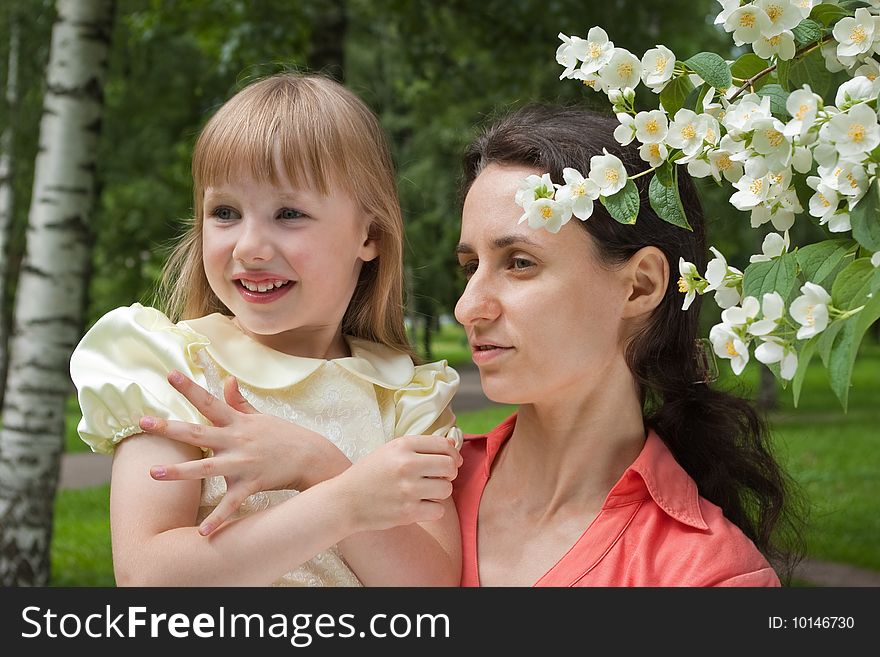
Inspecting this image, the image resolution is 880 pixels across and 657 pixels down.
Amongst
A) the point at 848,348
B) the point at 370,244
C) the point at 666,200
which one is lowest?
the point at 848,348

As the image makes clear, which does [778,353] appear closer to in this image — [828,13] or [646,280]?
[828,13]

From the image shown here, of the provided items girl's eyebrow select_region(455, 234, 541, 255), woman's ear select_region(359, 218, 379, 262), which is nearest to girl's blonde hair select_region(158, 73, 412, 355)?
woman's ear select_region(359, 218, 379, 262)

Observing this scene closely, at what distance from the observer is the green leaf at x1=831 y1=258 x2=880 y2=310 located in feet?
4.20

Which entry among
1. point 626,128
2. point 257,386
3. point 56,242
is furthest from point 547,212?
point 56,242

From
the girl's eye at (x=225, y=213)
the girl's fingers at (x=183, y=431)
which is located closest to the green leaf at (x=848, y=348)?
the girl's fingers at (x=183, y=431)

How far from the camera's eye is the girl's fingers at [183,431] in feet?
5.71

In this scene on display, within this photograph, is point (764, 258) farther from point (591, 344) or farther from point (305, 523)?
point (305, 523)

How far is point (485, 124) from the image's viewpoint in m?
2.59

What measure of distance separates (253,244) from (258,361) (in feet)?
0.84

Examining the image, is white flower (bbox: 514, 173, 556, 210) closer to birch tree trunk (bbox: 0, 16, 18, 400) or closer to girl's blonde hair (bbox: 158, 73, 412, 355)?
girl's blonde hair (bbox: 158, 73, 412, 355)

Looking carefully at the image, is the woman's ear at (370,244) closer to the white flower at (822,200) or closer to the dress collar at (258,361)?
the dress collar at (258,361)

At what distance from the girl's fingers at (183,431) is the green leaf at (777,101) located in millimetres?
975

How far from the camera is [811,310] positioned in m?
1.26
